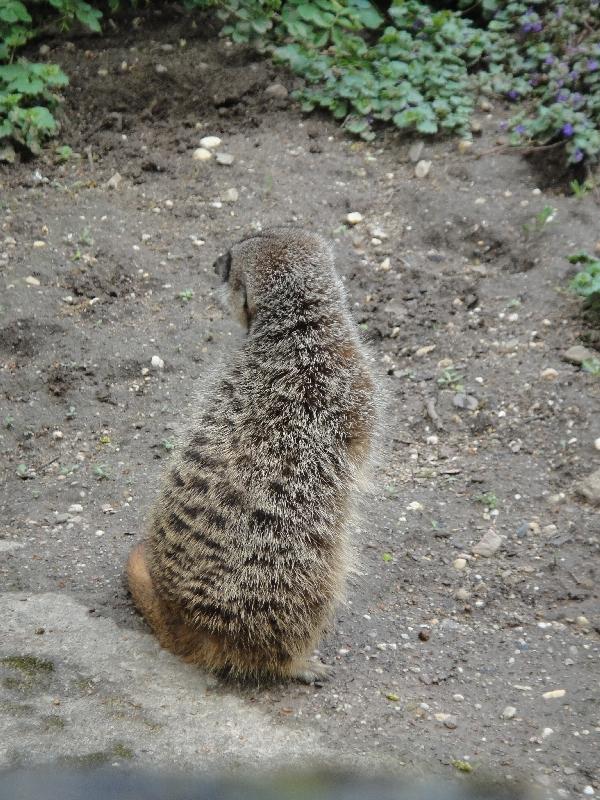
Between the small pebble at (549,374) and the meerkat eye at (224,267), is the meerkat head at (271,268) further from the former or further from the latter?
the small pebble at (549,374)

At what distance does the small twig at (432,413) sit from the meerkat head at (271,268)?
1.43 m

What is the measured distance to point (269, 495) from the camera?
310 centimetres

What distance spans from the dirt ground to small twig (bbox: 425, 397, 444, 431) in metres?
0.01

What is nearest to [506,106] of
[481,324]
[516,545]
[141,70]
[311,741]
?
[481,324]

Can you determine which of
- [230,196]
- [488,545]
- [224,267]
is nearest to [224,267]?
[224,267]

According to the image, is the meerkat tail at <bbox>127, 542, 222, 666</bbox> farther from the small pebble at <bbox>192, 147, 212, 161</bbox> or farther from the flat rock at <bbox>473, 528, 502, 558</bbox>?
the small pebble at <bbox>192, 147, 212, 161</bbox>

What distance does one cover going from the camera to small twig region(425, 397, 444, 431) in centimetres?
481

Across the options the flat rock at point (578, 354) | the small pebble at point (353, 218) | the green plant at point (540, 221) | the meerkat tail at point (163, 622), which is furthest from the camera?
the small pebble at point (353, 218)

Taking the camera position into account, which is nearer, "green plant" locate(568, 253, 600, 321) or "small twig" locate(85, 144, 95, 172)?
"green plant" locate(568, 253, 600, 321)

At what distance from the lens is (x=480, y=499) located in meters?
4.33

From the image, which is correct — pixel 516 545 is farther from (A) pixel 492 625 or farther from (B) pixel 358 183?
(B) pixel 358 183

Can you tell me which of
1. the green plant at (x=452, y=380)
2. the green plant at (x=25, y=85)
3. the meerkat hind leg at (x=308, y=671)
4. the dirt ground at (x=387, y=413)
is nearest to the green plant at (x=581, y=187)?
the dirt ground at (x=387, y=413)

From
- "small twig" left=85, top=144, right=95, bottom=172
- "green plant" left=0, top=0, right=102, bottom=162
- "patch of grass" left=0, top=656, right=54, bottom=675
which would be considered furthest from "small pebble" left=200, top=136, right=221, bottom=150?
"patch of grass" left=0, top=656, right=54, bottom=675

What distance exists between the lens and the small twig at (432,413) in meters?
4.81
